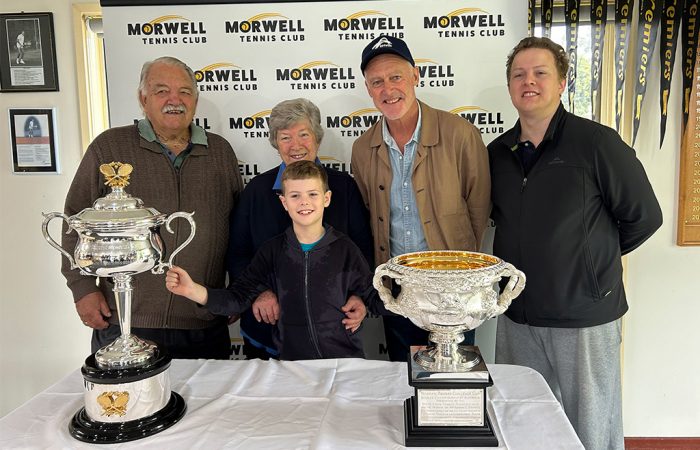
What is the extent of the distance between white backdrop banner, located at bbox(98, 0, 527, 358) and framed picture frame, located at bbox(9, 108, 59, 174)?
16.5 inches

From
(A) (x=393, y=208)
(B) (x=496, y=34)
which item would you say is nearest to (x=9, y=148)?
(A) (x=393, y=208)

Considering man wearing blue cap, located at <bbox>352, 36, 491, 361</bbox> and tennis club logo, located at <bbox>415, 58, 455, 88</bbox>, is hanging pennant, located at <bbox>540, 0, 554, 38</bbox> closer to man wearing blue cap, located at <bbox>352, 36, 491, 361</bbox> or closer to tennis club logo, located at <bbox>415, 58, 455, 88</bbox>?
tennis club logo, located at <bbox>415, 58, 455, 88</bbox>

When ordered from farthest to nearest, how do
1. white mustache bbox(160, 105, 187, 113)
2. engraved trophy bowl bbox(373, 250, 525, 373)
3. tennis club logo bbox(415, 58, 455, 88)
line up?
tennis club logo bbox(415, 58, 455, 88)
white mustache bbox(160, 105, 187, 113)
engraved trophy bowl bbox(373, 250, 525, 373)

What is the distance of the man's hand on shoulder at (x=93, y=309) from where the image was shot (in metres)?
2.16

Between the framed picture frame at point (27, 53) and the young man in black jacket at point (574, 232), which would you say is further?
the framed picture frame at point (27, 53)

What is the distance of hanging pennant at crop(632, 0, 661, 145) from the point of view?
252 cm

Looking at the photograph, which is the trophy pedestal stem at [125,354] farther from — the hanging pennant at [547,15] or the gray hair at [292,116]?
the hanging pennant at [547,15]

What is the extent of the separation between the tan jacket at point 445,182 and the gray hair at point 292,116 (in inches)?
11.2

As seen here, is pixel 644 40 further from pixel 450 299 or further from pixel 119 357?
pixel 119 357

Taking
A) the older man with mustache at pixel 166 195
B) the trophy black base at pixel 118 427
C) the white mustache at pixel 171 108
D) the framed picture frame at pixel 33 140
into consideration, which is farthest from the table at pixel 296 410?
the framed picture frame at pixel 33 140

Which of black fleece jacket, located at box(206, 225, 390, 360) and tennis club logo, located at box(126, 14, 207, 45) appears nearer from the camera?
black fleece jacket, located at box(206, 225, 390, 360)

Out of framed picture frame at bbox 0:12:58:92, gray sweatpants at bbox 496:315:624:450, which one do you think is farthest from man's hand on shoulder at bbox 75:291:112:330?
gray sweatpants at bbox 496:315:624:450

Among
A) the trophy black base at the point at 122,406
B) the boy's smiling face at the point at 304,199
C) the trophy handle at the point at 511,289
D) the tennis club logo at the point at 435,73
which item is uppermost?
the tennis club logo at the point at 435,73

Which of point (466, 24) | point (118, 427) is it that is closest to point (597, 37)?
point (466, 24)
